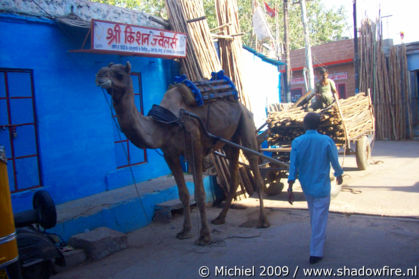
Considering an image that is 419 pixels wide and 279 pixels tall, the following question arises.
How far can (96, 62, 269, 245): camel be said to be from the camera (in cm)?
484

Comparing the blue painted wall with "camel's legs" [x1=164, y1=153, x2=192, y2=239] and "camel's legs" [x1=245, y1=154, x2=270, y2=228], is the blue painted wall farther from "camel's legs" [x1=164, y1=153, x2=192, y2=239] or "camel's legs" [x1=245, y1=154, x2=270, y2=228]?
"camel's legs" [x1=245, y1=154, x2=270, y2=228]

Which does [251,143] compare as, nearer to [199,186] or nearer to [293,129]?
[199,186]

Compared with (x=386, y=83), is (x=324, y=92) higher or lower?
lower

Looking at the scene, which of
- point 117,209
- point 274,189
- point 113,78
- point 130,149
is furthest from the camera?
point 274,189

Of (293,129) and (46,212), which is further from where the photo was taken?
(293,129)

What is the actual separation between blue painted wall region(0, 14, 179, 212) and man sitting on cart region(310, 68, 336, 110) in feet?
15.8

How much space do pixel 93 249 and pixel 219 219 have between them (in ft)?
7.38

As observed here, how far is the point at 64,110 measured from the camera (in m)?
6.64

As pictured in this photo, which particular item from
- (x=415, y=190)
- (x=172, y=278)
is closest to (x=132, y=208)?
(x=172, y=278)

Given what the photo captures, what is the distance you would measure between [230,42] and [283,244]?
208 inches

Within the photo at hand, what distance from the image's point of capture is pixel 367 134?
33.9 ft

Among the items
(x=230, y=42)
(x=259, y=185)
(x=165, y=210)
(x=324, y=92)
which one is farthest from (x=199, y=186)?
(x=324, y=92)

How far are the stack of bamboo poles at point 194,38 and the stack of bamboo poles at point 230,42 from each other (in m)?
0.45

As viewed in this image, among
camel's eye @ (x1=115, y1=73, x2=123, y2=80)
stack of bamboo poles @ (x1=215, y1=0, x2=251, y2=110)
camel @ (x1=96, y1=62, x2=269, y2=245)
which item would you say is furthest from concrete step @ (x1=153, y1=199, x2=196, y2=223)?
stack of bamboo poles @ (x1=215, y1=0, x2=251, y2=110)
